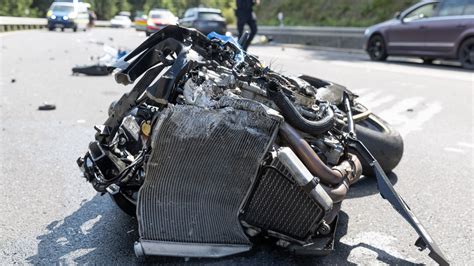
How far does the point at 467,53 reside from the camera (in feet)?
42.5

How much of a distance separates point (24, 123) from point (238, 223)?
15.2 feet

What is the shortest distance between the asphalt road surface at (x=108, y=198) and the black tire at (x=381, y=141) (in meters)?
0.22

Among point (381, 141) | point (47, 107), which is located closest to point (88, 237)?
point (381, 141)

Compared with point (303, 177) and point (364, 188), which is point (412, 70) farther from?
point (303, 177)

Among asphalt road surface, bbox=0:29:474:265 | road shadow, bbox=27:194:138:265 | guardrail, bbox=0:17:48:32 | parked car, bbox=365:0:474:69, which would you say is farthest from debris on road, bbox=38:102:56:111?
guardrail, bbox=0:17:48:32

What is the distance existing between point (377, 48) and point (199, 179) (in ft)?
45.4

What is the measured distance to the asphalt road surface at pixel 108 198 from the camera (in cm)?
312

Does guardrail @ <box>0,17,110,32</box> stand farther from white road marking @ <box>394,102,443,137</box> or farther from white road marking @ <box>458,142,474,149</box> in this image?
white road marking @ <box>458,142,474,149</box>

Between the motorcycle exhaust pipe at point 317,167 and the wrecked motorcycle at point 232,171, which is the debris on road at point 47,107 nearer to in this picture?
the wrecked motorcycle at point 232,171

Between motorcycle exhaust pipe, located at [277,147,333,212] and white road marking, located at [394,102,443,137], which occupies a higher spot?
motorcycle exhaust pipe, located at [277,147,333,212]

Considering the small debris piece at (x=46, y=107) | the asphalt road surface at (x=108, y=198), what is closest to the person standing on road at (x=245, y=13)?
the asphalt road surface at (x=108, y=198)

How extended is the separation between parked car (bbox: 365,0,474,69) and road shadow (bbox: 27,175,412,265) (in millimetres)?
10890

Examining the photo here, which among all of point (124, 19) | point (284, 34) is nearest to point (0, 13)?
point (124, 19)

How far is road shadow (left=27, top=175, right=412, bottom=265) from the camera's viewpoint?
2.97 meters
